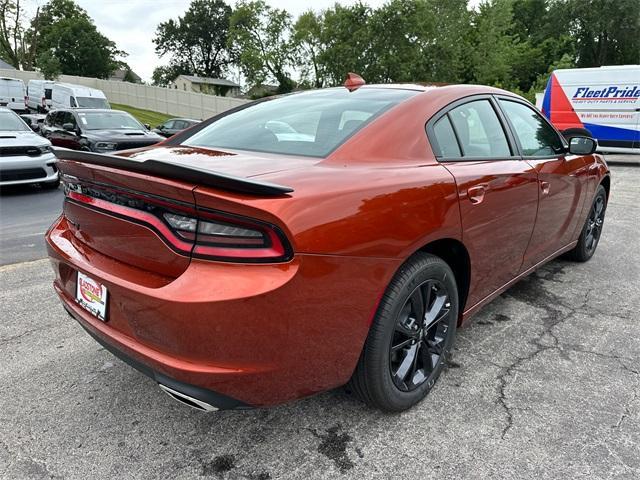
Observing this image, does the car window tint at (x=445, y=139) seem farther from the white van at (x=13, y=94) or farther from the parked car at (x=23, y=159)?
the white van at (x=13, y=94)

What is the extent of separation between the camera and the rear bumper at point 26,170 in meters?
7.80

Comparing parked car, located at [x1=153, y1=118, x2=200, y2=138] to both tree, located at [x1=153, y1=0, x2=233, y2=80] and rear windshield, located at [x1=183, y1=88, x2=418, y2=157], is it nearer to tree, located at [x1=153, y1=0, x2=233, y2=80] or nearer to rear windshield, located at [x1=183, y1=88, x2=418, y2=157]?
rear windshield, located at [x1=183, y1=88, x2=418, y2=157]

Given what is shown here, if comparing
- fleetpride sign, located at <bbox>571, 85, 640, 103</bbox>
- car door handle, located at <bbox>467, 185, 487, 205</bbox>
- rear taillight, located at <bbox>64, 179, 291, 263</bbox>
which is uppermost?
fleetpride sign, located at <bbox>571, 85, 640, 103</bbox>

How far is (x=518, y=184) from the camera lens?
2754 mm

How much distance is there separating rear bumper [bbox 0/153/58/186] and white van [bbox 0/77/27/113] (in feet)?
62.8

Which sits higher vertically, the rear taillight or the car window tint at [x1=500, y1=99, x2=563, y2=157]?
the car window tint at [x1=500, y1=99, x2=563, y2=157]

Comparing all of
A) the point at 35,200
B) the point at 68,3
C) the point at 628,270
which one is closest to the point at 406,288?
the point at 628,270

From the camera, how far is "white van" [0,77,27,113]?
2366 centimetres

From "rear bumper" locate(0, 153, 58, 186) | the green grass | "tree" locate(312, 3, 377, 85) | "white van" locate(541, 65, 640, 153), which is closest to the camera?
"rear bumper" locate(0, 153, 58, 186)

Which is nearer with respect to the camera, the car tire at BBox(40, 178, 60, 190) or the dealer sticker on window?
the dealer sticker on window

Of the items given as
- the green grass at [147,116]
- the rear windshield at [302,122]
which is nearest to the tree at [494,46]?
the green grass at [147,116]

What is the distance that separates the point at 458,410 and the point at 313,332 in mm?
1026

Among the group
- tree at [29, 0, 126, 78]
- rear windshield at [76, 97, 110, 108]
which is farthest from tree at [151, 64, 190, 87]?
rear windshield at [76, 97, 110, 108]

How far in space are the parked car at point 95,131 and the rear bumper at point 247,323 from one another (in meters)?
8.82
